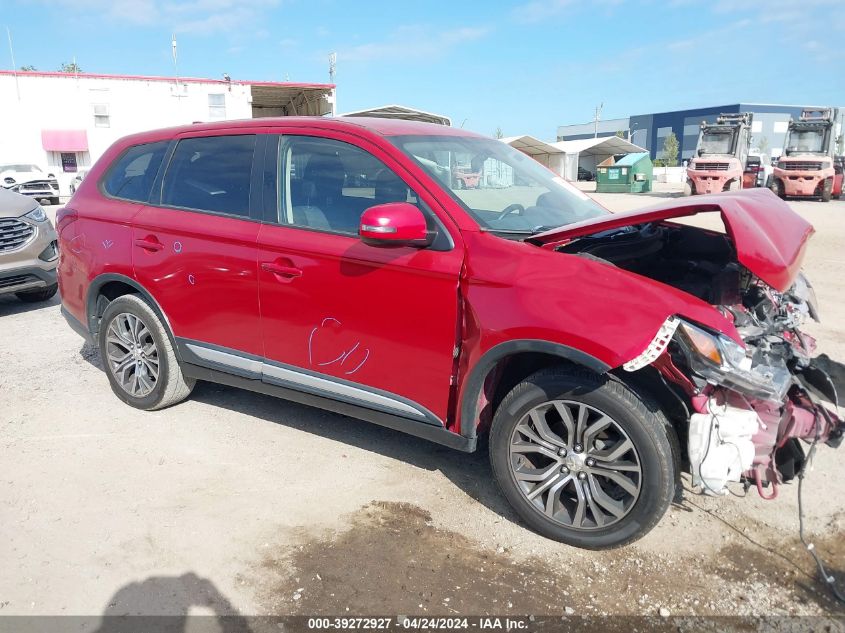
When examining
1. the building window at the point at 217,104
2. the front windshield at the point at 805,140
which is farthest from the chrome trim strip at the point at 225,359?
the building window at the point at 217,104

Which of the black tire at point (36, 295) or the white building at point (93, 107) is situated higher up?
the white building at point (93, 107)

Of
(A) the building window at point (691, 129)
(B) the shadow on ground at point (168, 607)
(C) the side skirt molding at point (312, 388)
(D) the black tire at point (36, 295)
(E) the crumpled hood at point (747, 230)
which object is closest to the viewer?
(B) the shadow on ground at point (168, 607)

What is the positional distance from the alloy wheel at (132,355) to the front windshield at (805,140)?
2737cm

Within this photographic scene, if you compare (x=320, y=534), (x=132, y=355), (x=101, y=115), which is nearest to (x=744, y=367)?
(x=320, y=534)

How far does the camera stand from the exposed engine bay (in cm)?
261

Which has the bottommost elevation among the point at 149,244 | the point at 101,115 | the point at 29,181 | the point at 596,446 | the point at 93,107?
the point at 596,446

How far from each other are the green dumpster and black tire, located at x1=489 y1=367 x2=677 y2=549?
1281 inches

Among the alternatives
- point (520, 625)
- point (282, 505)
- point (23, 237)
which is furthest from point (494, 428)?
point (23, 237)

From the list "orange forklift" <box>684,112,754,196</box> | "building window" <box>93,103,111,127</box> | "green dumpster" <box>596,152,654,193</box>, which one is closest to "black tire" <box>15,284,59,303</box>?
"orange forklift" <box>684,112,754,196</box>

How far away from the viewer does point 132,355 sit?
14.9ft

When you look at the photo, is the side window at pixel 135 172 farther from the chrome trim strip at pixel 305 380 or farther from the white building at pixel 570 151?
the white building at pixel 570 151

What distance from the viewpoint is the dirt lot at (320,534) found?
8.90 feet

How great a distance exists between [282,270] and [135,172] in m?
1.69

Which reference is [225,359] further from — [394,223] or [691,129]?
[691,129]
